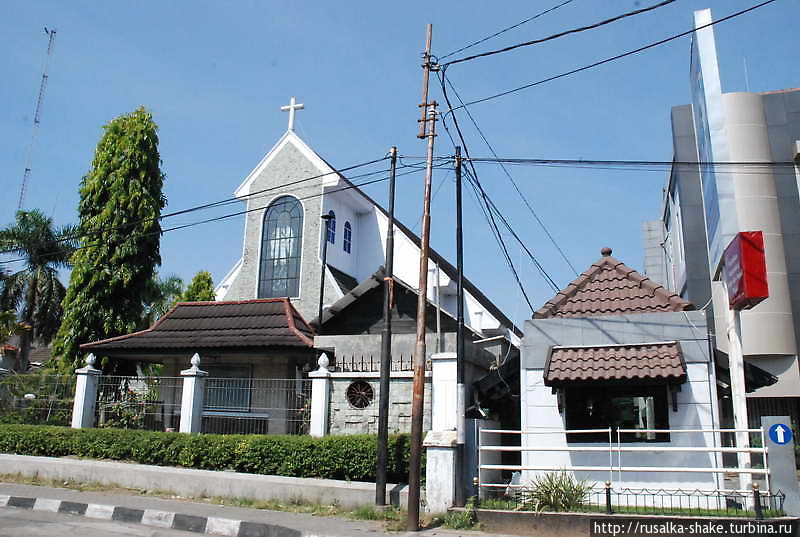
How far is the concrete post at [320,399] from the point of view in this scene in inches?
514

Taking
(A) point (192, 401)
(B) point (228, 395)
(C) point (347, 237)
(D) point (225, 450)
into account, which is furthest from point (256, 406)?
(C) point (347, 237)

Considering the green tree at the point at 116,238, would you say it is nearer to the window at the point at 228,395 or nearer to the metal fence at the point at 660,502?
the window at the point at 228,395

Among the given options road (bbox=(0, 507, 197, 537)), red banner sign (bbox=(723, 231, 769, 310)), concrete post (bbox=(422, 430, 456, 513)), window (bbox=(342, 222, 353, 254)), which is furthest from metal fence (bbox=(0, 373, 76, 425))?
red banner sign (bbox=(723, 231, 769, 310))

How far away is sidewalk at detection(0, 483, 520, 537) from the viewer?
31.6ft

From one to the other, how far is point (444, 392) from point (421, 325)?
1.86m

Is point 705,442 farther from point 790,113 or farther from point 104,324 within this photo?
point 790,113

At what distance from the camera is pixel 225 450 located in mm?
12953

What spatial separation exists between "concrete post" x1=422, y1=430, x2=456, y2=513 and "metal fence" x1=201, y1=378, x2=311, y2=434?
373 cm

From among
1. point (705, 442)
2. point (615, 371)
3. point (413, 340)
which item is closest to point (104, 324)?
point (413, 340)

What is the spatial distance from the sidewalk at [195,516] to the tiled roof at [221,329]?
4399mm

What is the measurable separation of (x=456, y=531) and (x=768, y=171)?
1989 cm

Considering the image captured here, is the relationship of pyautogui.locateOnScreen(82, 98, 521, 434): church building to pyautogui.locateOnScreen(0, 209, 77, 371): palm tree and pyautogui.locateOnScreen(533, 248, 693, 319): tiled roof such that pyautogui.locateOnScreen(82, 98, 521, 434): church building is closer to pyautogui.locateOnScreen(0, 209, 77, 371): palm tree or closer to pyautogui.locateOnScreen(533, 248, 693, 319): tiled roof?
pyautogui.locateOnScreen(533, 248, 693, 319): tiled roof

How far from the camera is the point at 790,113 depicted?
77.3 feet

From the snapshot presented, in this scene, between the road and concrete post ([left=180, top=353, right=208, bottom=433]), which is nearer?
the road
